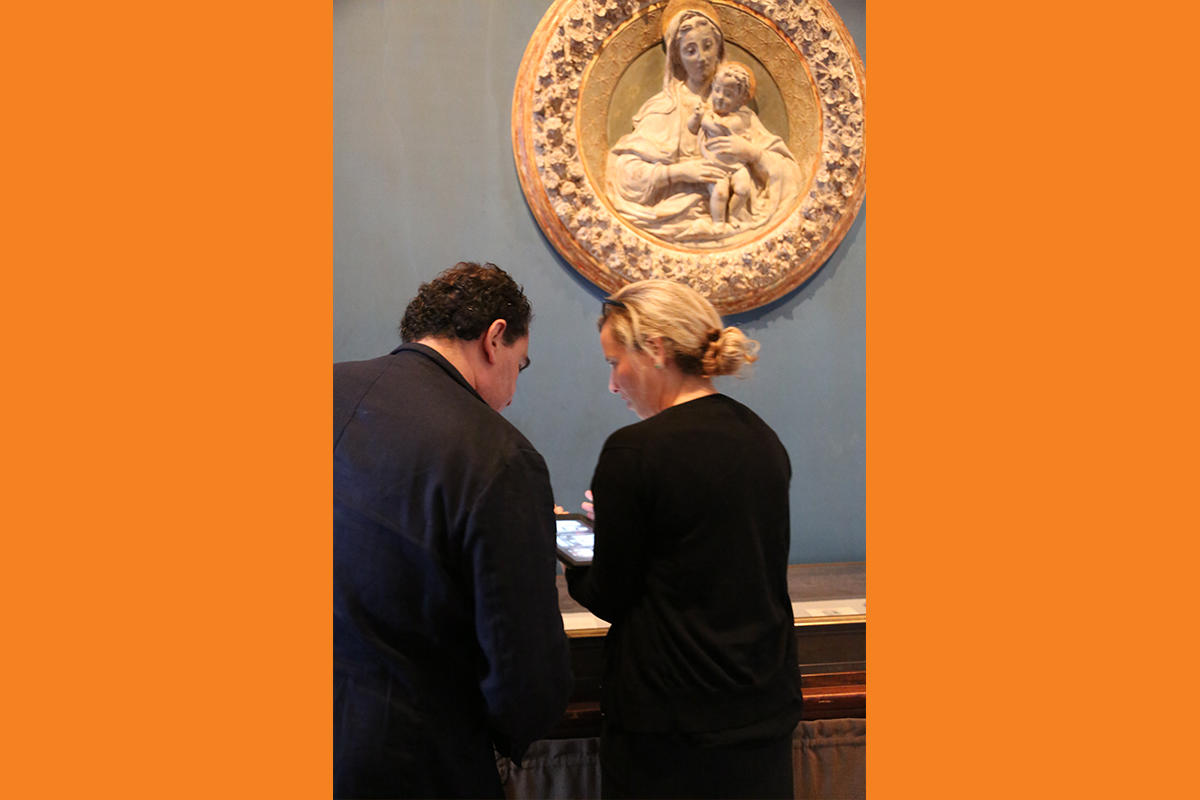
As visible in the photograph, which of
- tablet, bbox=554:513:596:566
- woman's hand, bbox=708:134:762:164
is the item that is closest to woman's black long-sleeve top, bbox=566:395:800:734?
tablet, bbox=554:513:596:566

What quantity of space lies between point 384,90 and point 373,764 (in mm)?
1195

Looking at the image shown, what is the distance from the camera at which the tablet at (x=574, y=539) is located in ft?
4.00

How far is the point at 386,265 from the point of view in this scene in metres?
1.57

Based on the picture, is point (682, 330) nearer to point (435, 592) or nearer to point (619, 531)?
point (619, 531)

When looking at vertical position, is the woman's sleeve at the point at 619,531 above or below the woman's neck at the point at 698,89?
below

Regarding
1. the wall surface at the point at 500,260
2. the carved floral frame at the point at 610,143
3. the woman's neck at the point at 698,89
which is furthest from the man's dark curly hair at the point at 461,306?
the woman's neck at the point at 698,89

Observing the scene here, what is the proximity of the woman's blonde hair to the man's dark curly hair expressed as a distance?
17 cm

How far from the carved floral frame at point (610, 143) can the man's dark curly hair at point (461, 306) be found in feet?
2.34

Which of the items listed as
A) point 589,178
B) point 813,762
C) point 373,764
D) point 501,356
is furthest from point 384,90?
point 813,762

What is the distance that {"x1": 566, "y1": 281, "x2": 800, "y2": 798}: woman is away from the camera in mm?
991

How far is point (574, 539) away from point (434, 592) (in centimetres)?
44

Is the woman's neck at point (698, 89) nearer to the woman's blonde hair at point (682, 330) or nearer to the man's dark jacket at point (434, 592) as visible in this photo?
the woman's blonde hair at point (682, 330)

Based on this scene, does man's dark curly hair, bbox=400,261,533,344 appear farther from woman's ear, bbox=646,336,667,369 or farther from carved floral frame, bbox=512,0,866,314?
carved floral frame, bbox=512,0,866,314

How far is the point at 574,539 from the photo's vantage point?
54.0 inches
